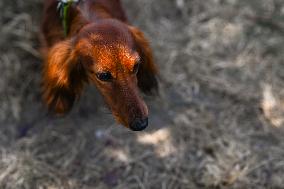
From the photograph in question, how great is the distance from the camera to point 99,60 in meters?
2.65

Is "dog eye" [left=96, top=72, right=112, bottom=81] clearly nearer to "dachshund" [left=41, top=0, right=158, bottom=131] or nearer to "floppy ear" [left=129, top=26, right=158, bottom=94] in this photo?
"dachshund" [left=41, top=0, right=158, bottom=131]

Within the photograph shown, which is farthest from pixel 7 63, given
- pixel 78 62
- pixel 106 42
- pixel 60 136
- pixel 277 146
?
pixel 277 146

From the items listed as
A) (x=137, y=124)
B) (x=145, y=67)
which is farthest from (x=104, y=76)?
(x=145, y=67)

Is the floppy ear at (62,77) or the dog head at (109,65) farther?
the floppy ear at (62,77)

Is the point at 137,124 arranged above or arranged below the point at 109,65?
below

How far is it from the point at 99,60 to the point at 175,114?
1.07 meters

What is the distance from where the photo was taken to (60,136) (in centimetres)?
345

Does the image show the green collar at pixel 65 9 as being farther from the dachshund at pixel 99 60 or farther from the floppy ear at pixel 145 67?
the floppy ear at pixel 145 67

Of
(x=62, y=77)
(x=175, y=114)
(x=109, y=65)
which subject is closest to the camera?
(x=109, y=65)

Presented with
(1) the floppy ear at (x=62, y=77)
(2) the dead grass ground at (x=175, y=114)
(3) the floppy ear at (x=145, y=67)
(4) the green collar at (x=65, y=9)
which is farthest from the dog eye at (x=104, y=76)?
(2) the dead grass ground at (x=175, y=114)

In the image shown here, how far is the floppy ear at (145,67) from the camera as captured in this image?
2.97m

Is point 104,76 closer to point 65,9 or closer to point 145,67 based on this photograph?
point 145,67

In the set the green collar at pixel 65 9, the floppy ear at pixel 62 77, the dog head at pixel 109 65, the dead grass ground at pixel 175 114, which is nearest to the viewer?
the dog head at pixel 109 65

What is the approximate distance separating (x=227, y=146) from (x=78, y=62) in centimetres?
119
